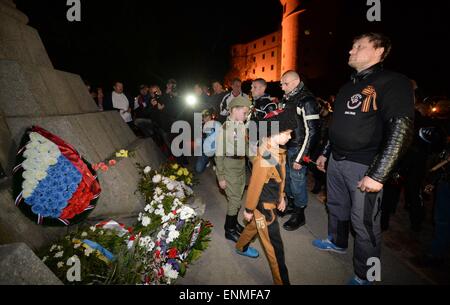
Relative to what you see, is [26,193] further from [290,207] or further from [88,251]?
[290,207]

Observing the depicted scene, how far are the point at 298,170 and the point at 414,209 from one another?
211 cm

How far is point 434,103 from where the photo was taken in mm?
3578

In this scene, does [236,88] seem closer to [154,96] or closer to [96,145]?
[154,96]

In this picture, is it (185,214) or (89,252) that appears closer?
(89,252)

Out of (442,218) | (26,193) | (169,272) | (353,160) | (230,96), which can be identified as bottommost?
(169,272)

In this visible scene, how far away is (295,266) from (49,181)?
3.33 meters

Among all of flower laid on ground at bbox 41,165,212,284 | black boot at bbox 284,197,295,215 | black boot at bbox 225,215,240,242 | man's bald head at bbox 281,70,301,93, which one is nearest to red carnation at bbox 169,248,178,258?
flower laid on ground at bbox 41,165,212,284

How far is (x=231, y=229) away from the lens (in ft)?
13.0

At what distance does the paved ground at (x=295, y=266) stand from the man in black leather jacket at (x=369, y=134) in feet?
1.35

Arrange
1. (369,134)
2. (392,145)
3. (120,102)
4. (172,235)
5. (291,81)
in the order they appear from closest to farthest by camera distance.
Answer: (392,145)
(369,134)
(172,235)
(291,81)
(120,102)

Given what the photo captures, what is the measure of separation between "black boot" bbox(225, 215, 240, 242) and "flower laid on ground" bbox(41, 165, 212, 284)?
Answer: 0.32m

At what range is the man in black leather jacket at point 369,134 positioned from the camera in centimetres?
248

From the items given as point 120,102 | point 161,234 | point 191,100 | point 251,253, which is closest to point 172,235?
point 161,234
